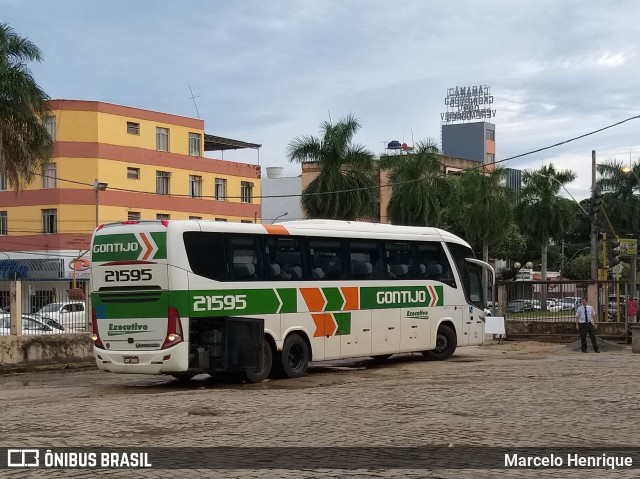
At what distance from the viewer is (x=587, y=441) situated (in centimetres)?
1112

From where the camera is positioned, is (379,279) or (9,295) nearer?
(379,279)

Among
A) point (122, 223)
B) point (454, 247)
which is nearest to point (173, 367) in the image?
point (122, 223)

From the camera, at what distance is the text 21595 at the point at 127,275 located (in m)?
18.6

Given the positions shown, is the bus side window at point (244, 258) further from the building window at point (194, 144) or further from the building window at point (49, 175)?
the building window at point (194, 144)

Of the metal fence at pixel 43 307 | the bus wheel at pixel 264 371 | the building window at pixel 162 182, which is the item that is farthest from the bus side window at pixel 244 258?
the building window at pixel 162 182

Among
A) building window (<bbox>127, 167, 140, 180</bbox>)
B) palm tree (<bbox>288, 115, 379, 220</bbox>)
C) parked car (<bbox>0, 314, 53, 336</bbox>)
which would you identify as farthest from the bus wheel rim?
building window (<bbox>127, 167, 140, 180</bbox>)

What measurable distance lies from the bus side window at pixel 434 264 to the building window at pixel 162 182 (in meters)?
40.8

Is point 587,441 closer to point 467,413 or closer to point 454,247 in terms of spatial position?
point 467,413

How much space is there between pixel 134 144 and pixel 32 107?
84.5 ft

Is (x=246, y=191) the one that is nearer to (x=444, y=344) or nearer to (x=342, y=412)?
(x=444, y=344)

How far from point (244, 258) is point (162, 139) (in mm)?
45887

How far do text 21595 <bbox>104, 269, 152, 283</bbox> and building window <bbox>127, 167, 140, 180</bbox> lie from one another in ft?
142

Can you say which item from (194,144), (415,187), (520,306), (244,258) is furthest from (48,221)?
(244,258)

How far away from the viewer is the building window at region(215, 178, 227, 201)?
6856cm
